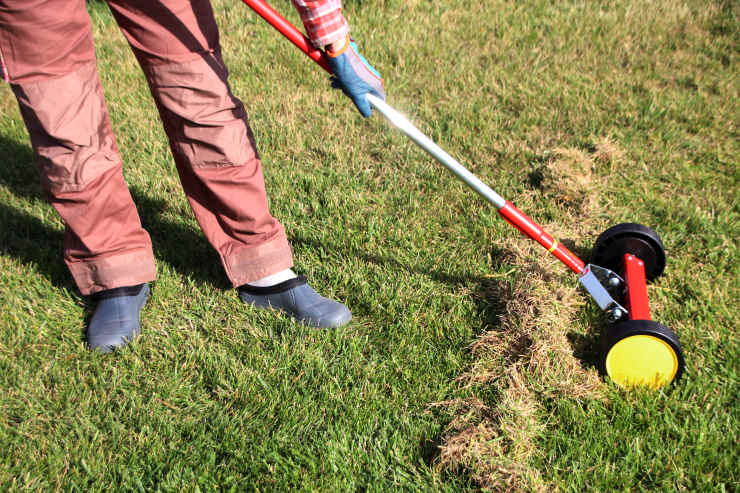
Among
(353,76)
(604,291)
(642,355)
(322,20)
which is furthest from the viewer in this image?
(604,291)

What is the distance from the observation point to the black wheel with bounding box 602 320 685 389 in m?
2.10

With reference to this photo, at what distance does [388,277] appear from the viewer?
108 inches

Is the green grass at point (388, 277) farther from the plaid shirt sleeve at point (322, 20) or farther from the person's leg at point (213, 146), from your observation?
the plaid shirt sleeve at point (322, 20)

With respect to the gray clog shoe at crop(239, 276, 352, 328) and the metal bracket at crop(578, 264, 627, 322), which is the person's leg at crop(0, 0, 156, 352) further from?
Result: the metal bracket at crop(578, 264, 627, 322)

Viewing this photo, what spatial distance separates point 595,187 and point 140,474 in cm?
272

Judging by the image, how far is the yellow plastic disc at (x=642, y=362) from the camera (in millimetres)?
2115

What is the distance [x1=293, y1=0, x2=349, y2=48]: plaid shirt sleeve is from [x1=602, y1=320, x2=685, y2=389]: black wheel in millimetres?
1475

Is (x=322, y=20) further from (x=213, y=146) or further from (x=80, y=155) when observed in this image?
(x=80, y=155)

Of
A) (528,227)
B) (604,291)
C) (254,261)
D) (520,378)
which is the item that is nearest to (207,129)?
(254,261)

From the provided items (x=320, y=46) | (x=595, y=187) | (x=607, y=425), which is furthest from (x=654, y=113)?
(x=320, y=46)

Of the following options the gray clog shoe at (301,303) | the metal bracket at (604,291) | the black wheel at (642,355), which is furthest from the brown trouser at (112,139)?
the black wheel at (642,355)

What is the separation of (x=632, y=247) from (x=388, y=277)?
1119mm

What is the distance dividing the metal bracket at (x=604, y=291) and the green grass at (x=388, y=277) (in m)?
0.17

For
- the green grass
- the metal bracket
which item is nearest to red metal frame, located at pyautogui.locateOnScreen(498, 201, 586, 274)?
the metal bracket
